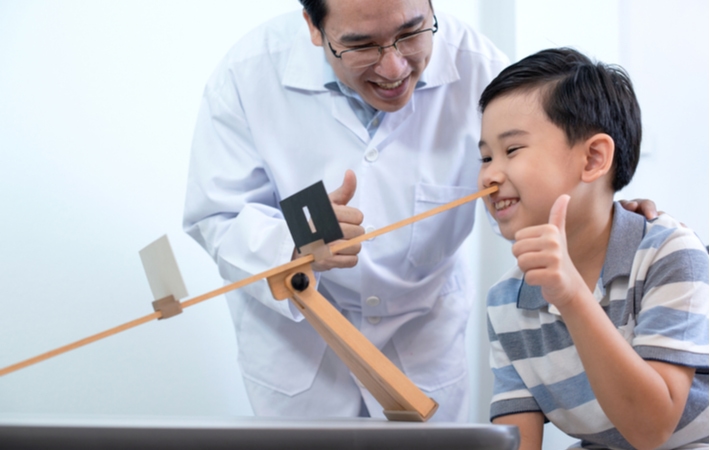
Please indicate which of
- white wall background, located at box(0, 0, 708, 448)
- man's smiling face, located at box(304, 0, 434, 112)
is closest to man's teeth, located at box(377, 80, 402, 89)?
man's smiling face, located at box(304, 0, 434, 112)

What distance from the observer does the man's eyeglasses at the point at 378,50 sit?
3.82 feet

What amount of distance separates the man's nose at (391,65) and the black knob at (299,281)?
0.52 m

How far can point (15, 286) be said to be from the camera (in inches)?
66.5

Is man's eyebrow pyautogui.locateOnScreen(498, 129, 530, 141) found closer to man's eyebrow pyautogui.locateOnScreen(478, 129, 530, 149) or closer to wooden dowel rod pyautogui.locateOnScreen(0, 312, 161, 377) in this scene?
man's eyebrow pyautogui.locateOnScreen(478, 129, 530, 149)

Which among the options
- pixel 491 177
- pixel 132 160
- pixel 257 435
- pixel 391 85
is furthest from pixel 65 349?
pixel 132 160

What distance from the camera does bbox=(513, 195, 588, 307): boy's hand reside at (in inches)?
30.8

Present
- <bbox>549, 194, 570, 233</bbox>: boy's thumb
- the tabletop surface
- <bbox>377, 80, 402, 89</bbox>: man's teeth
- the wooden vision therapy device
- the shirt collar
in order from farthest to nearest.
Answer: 1. <bbox>377, 80, 402, 89</bbox>: man's teeth
2. the shirt collar
3. <bbox>549, 194, 570, 233</bbox>: boy's thumb
4. the wooden vision therapy device
5. the tabletop surface

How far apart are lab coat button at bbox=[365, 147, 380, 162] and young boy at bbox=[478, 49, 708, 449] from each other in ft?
0.88

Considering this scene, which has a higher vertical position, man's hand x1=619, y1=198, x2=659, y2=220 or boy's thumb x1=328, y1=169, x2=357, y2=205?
boy's thumb x1=328, y1=169, x2=357, y2=205

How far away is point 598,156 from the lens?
104cm

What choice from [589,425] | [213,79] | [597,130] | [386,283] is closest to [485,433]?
[589,425]

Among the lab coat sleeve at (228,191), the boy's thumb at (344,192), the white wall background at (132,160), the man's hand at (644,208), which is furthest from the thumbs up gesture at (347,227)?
the white wall background at (132,160)

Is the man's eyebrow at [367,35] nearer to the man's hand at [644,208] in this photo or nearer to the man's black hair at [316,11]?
the man's black hair at [316,11]

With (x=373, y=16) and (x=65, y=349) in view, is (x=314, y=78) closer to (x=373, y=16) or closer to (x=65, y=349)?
(x=373, y=16)
